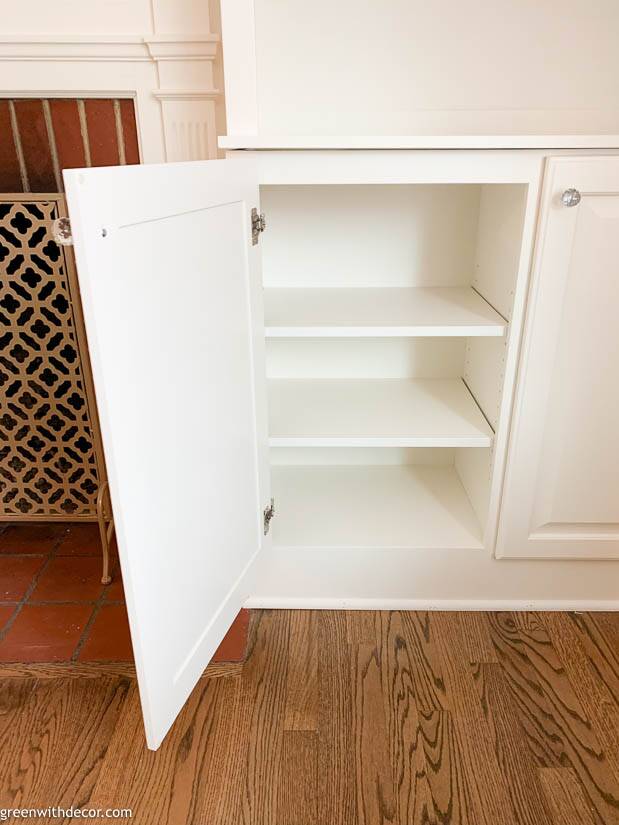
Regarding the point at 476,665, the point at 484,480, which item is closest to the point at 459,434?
the point at 484,480

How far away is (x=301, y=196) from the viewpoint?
1.70 meters

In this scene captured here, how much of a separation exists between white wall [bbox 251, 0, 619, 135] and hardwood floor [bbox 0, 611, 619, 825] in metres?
1.32

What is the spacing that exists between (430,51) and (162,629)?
1.49 metres

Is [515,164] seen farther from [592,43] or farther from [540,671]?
[540,671]

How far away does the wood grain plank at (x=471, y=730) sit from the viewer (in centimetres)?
118

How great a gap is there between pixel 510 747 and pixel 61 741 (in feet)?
3.10

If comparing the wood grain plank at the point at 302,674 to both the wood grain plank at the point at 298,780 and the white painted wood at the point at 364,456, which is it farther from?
the white painted wood at the point at 364,456

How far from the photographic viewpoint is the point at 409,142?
123cm

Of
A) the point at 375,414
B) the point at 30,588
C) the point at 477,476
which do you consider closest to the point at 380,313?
the point at 375,414

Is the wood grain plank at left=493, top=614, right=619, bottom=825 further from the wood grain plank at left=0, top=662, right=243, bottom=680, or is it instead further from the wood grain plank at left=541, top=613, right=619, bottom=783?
the wood grain plank at left=0, top=662, right=243, bottom=680

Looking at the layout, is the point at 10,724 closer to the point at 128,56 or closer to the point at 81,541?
the point at 81,541

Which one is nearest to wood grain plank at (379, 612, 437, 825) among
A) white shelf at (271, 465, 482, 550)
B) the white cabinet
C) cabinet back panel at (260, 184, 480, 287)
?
the white cabinet

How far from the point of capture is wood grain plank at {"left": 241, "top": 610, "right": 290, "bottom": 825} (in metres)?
1.20

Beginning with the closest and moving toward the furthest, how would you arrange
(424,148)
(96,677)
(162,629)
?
(162,629) < (424,148) < (96,677)
